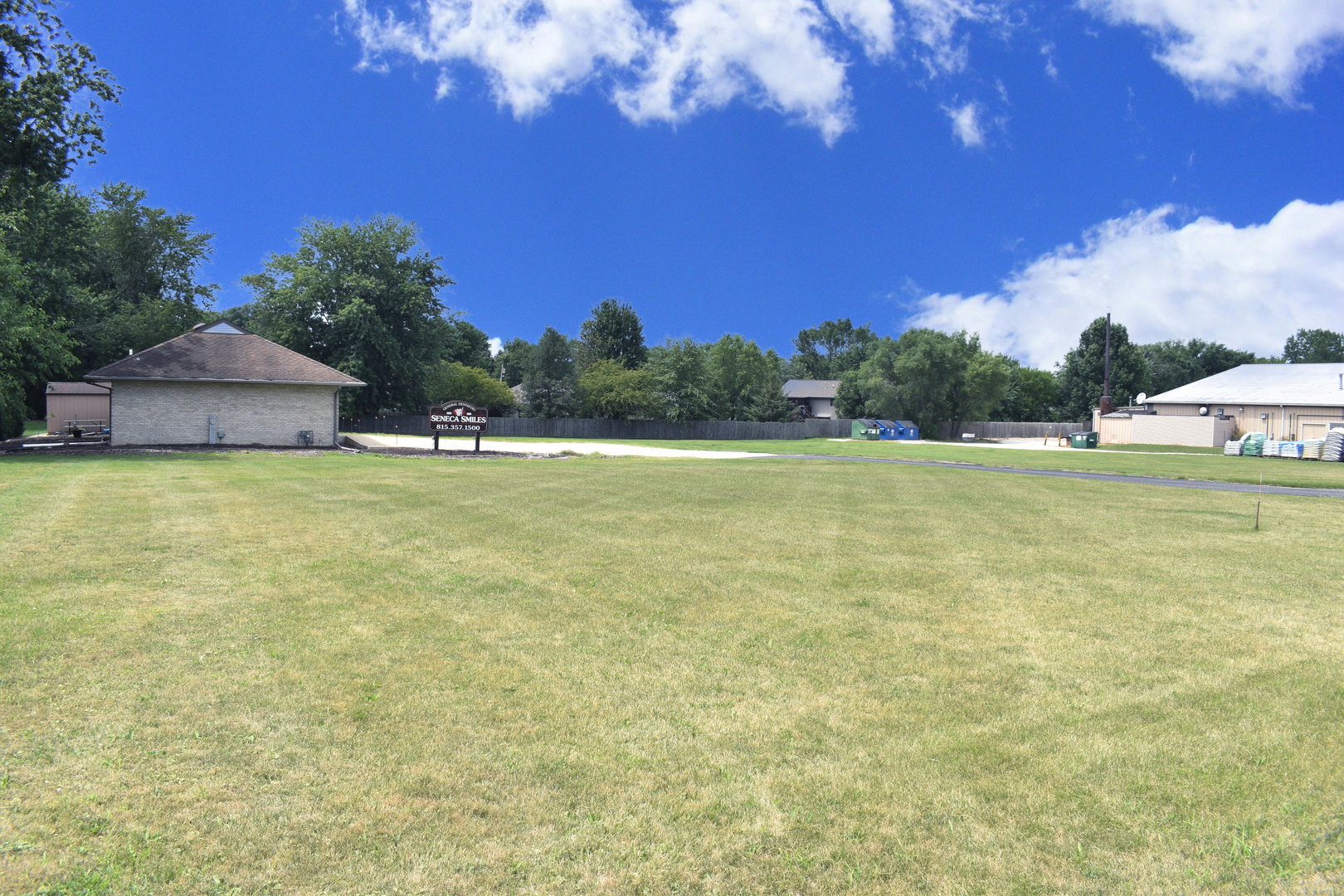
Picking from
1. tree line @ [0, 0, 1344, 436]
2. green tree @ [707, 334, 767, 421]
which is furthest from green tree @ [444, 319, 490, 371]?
green tree @ [707, 334, 767, 421]

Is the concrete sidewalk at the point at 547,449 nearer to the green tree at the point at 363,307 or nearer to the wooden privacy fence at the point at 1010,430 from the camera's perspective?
the green tree at the point at 363,307

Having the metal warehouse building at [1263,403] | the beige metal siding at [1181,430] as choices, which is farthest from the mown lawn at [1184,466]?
the metal warehouse building at [1263,403]

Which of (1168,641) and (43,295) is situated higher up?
(43,295)

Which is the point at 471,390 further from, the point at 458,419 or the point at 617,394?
the point at 458,419

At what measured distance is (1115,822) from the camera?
382 cm

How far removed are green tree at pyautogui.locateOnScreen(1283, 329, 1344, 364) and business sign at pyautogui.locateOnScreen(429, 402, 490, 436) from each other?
124550 millimetres

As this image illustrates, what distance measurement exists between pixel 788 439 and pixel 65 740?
67.9 meters

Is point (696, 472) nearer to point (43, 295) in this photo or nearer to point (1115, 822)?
point (1115, 822)

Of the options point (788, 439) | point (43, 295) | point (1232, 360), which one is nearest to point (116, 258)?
point (43, 295)

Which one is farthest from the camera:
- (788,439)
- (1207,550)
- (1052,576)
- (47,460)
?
(788,439)

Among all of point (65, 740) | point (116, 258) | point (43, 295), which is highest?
point (116, 258)

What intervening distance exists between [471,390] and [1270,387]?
66604mm

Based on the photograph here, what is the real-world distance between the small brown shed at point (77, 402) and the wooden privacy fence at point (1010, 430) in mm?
71569

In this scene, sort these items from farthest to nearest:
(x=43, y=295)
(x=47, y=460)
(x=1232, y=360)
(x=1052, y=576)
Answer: (x=1232, y=360)
(x=43, y=295)
(x=47, y=460)
(x=1052, y=576)
